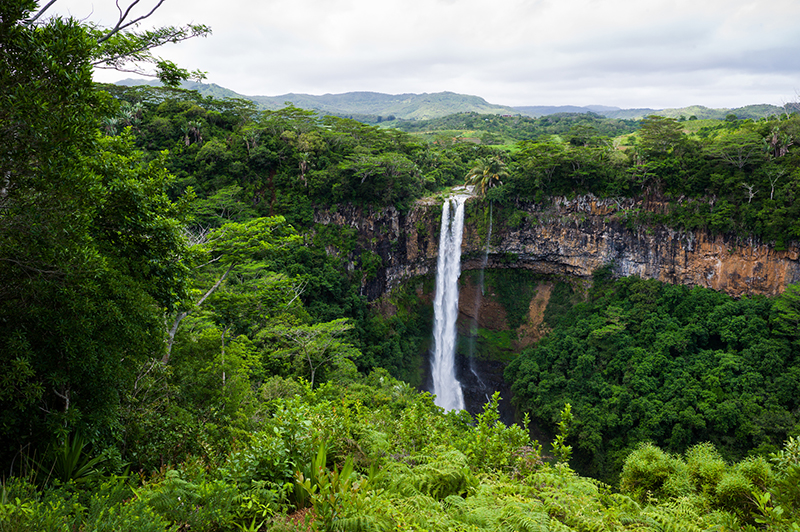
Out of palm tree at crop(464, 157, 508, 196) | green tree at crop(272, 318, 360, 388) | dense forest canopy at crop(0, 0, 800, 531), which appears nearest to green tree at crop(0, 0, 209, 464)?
dense forest canopy at crop(0, 0, 800, 531)

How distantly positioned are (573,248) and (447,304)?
32.0ft

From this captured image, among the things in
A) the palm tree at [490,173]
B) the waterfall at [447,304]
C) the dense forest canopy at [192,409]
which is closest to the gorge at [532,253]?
the waterfall at [447,304]

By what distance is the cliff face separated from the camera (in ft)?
74.6

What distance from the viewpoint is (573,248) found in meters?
28.5

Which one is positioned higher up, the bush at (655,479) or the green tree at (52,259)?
the green tree at (52,259)

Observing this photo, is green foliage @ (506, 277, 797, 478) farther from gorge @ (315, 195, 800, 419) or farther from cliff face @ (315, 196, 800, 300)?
gorge @ (315, 195, 800, 419)

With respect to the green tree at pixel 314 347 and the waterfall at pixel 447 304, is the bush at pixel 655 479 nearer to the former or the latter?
the green tree at pixel 314 347

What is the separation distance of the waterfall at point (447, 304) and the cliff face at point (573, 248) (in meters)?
0.79

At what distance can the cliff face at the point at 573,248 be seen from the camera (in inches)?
895

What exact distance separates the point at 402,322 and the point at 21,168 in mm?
25245

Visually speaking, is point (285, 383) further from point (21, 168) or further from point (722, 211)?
point (722, 211)

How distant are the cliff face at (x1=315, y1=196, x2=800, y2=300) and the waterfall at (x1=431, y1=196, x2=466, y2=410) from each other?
79 cm

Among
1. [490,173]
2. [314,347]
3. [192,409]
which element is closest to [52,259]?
[192,409]

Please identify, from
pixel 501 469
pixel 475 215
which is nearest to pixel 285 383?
pixel 501 469
